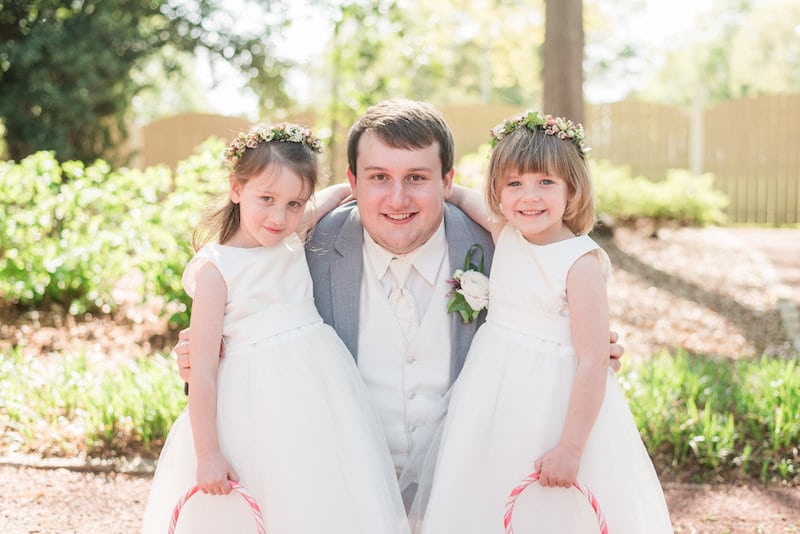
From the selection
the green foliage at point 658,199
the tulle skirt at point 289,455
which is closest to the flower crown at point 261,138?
the tulle skirt at point 289,455

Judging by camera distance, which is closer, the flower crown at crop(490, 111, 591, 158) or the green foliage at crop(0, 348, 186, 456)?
the flower crown at crop(490, 111, 591, 158)

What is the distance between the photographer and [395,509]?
2666mm

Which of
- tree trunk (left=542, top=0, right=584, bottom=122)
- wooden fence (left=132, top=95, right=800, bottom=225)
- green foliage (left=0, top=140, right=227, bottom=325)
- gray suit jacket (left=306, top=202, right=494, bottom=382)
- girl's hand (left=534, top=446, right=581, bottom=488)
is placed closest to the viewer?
girl's hand (left=534, top=446, right=581, bottom=488)

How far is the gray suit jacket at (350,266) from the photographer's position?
3033mm

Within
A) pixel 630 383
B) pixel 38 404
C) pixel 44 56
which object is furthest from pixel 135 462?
pixel 44 56

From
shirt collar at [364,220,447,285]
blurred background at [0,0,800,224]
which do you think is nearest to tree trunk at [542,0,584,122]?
blurred background at [0,0,800,224]

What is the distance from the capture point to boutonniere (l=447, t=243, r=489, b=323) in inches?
114

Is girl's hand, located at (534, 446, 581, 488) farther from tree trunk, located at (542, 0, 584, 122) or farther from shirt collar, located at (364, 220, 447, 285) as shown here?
tree trunk, located at (542, 0, 584, 122)

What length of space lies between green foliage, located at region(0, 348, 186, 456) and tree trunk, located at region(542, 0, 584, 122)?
15.7 ft

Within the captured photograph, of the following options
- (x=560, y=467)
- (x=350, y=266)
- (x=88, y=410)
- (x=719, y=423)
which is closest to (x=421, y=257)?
(x=350, y=266)

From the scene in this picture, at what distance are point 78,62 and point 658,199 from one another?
7534 mm

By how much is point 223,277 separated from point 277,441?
Answer: 0.53 m

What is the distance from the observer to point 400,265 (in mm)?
3066

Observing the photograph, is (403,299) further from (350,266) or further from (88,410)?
(88,410)
